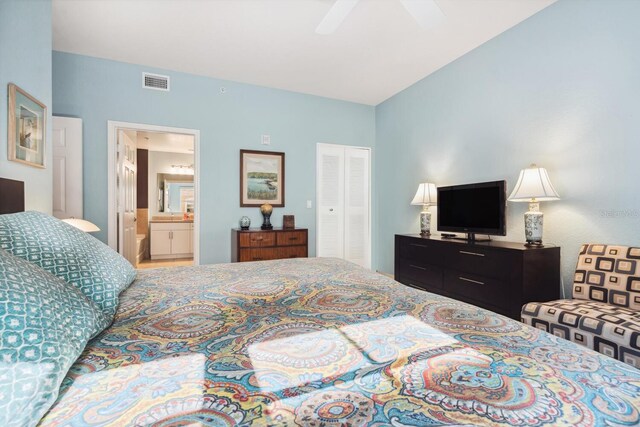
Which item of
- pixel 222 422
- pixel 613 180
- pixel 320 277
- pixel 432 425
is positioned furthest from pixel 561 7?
pixel 222 422

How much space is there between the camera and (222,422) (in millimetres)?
535

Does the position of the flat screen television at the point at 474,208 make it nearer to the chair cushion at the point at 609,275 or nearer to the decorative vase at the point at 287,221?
the chair cushion at the point at 609,275

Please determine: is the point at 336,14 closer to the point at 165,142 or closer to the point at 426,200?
the point at 426,200

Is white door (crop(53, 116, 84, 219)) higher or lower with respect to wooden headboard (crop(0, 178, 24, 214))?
higher

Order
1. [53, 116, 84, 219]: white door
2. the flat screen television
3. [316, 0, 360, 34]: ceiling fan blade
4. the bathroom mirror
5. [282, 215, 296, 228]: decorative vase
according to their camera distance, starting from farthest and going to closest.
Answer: the bathroom mirror → [282, 215, 296, 228]: decorative vase → [53, 116, 84, 219]: white door → the flat screen television → [316, 0, 360, 34]: ceiling fan blade

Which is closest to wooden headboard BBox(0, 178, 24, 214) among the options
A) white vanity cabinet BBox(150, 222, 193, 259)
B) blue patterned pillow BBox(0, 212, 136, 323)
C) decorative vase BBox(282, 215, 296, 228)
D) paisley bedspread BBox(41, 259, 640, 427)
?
blue patterned pillow BBox(0, 212, 136, 323)

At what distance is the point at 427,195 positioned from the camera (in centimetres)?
370

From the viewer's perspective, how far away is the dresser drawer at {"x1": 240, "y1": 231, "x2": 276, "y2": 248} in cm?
376

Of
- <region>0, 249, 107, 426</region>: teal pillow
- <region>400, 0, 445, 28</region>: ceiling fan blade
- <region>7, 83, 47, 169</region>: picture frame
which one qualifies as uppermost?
<region>400, 0, 445, 28</region>: ceiling fan blade

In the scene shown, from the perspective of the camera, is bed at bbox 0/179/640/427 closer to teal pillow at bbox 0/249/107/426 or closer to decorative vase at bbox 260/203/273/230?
teal pillow at bbox 0/249/107/426

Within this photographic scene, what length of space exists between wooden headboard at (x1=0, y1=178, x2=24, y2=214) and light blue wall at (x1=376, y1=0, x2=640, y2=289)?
385 centimetres

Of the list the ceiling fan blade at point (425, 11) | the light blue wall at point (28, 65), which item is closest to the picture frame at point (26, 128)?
the light blue wall at point (28, 65)

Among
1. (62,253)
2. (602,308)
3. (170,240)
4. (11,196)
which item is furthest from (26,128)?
(170,240)

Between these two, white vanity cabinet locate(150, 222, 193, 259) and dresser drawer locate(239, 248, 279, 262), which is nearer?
dresser drawer locate(239, 248, 279, 262)
